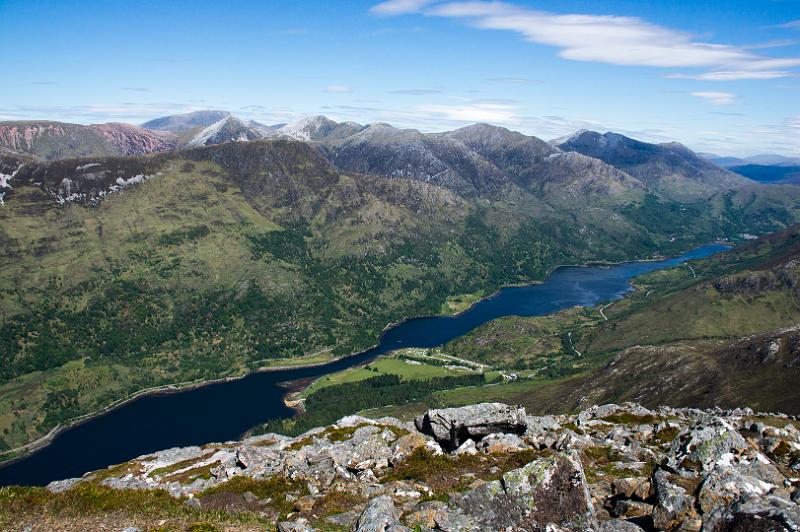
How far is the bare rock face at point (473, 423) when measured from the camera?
48906 millimetres

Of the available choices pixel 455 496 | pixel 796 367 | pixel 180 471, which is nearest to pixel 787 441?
pixel 455 496

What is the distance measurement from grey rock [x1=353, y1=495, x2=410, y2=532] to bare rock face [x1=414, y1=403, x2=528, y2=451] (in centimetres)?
1905

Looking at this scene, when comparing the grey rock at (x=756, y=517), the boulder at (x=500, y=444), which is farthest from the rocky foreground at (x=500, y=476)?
the boulder at (x=500, y=444)

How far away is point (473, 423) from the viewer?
160 ft

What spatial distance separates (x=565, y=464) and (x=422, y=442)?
18897mm

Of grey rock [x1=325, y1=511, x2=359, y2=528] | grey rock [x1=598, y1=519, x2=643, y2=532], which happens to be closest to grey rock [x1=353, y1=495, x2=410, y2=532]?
grey rock [x1=325, y1=511, x2=359, y2=528]

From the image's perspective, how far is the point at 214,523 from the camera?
30.1 metres

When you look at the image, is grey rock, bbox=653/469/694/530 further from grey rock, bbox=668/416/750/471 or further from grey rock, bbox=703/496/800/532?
grey rock, bbox=668/416/750/471

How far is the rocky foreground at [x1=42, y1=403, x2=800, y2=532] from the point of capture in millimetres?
Result: 28156

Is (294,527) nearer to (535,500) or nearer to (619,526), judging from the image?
(535,500)

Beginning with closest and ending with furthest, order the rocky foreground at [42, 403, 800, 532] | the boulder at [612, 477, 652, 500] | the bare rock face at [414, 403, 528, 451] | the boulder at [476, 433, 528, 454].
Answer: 1. the rocky foreground at [42, 403, 800, 532]
2. the boulder at [612, 477, 652, 500]
3. the boulder at [476, 433, 528, 454]
4. the bare rock face at [414, 403, 528, 451]

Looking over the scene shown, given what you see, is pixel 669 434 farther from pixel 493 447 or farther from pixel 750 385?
pixel 750 385

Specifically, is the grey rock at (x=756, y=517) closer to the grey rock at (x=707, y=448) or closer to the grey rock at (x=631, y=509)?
the grey rock at (x=631, y=509)

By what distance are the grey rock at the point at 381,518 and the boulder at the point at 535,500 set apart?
12.0ft
